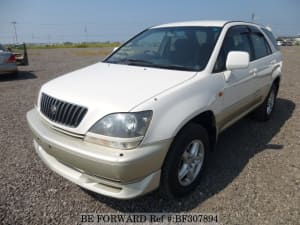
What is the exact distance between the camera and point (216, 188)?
2.88 m

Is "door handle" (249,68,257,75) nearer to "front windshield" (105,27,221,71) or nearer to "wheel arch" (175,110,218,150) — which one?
"front windshield" (105,27,221,71)

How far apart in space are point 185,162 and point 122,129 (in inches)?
35.2

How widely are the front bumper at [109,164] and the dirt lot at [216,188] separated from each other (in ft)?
1.52

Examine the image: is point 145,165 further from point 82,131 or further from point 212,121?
point 212,121

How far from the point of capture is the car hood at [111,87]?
2154 mm

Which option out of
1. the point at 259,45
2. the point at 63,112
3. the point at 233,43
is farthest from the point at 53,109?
the point at 259,45

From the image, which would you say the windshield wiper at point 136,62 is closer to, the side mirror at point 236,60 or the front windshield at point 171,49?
the front windshield at point 171,49

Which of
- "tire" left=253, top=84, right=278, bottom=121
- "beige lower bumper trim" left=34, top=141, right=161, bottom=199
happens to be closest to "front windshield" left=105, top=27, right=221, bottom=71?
"beige lower bumper trim" left=34, top=141, right=161, bottom=199

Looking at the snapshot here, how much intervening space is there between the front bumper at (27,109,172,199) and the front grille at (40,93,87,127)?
0.13 m

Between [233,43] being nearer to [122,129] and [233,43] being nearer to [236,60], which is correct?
[236,60]

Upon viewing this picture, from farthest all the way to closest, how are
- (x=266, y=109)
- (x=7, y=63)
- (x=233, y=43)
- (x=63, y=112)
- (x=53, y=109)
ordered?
1. (x=7, y=63)
2. (x=266, y=109)
3. (x=233, y=43)
4. (x=53, y=109)
5. (x=63, y=112)

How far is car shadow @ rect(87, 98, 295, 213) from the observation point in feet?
8.64

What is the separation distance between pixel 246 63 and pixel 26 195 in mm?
2742

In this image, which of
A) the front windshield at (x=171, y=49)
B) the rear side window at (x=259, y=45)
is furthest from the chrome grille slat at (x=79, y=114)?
the rear side window at (x=259, y=45)
